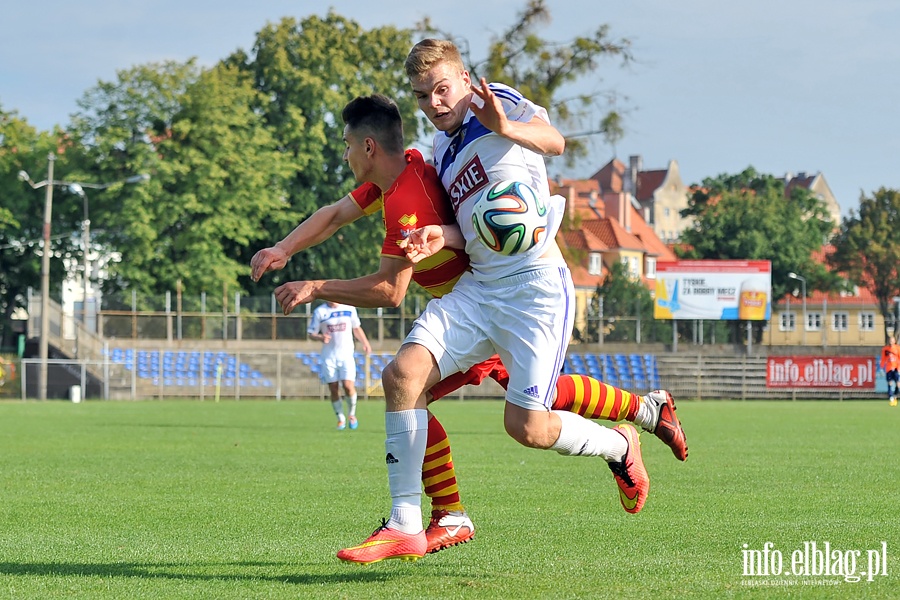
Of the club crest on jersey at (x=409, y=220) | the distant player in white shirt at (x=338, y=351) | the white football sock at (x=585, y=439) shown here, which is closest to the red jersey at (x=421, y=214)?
the club crest on jersey at (x=409, y=220)

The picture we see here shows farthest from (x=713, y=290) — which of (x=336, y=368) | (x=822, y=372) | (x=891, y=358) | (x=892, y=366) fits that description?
(x=336, y=368)

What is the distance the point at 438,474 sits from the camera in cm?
626

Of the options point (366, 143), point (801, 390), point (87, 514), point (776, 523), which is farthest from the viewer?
point (801, 390)

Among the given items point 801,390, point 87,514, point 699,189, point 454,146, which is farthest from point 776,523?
point 699,189

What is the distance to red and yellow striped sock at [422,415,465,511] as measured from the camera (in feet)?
20.4

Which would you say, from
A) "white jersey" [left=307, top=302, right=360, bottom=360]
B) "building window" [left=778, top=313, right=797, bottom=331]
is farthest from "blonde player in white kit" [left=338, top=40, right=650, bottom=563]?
"building window" [left=778, top=313, right=797, bottom=331]

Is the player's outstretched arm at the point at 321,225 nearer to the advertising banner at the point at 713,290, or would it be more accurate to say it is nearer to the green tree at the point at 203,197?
the green tree at the point at 203,197

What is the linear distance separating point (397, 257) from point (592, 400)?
136 centimetres

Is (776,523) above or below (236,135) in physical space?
below

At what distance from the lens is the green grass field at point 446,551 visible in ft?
17.8

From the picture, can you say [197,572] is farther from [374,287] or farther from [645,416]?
[645,416]

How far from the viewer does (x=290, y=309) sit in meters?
5.61

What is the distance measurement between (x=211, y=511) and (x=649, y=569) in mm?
3705

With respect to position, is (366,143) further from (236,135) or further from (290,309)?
(236,135)
